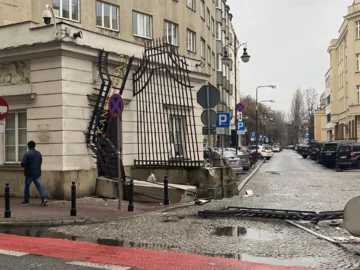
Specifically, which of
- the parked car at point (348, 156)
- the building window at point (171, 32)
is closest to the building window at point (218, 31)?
the building window at point (171, 32)

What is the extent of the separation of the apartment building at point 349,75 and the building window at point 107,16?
3429cm

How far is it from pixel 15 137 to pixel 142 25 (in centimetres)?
1427

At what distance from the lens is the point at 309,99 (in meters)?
112

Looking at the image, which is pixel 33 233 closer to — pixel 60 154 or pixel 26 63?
pixel 60 154

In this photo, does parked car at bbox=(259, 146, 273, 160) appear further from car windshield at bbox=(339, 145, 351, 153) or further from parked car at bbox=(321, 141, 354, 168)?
car windshield at bbox=(339, 145, 351, 153)

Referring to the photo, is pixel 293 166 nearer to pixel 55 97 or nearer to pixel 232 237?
pixel 55 97

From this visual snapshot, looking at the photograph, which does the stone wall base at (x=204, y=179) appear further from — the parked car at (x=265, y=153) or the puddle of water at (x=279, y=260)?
the parked car at (x=265, y=153)

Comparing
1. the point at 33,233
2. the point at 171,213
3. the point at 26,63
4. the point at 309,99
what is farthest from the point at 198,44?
the point at 309,99

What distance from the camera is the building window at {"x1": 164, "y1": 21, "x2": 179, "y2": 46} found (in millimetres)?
28484

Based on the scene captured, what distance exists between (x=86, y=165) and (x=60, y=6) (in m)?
10.6

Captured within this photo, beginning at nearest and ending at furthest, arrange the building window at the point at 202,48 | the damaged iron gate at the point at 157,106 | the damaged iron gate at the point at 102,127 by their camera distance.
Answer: the damaged iron gate at the point at 102,127
the damaged iron gate at the point at 157,106
the building window at the point at 202,48

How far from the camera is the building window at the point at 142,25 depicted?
84.6ft

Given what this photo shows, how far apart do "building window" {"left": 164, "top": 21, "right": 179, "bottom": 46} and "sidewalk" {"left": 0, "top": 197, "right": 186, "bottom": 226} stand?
17725 mm

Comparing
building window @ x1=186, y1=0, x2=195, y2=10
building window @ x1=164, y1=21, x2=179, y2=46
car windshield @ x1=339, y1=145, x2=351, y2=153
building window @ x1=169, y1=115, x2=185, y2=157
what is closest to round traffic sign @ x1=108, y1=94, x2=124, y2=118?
building window @ x1=169, y1=115, x2=185, y2=157
